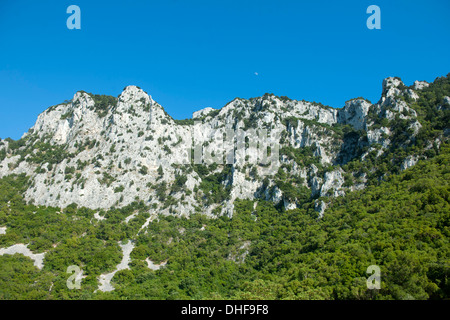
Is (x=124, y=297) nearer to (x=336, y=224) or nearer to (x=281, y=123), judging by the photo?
(x=336, y=224)

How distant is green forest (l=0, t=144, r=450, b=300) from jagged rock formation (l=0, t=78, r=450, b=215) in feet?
19.9

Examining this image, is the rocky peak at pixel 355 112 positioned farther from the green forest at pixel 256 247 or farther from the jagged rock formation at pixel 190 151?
the green forest at pixel 256 247

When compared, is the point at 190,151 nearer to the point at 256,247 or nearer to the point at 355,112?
the point at 256,247

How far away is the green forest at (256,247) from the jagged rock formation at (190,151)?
239 inches

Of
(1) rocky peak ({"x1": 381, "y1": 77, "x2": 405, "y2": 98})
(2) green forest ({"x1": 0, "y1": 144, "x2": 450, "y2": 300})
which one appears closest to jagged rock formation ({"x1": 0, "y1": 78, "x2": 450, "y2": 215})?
(1) rocky peak ({"x1": 381, "y1": 77, "x2": 405, "y2": 98})

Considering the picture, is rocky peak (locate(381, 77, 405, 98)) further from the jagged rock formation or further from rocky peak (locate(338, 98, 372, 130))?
rocky peak (locate(338, 98, 372, 130))

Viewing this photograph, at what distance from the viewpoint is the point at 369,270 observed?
41.0 meters

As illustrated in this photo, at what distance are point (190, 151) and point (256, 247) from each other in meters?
57.3

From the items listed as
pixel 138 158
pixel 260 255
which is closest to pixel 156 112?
pixel 138 158

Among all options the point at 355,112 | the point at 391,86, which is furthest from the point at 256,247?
the point at 391,86

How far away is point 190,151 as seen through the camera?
11719 centimetres
